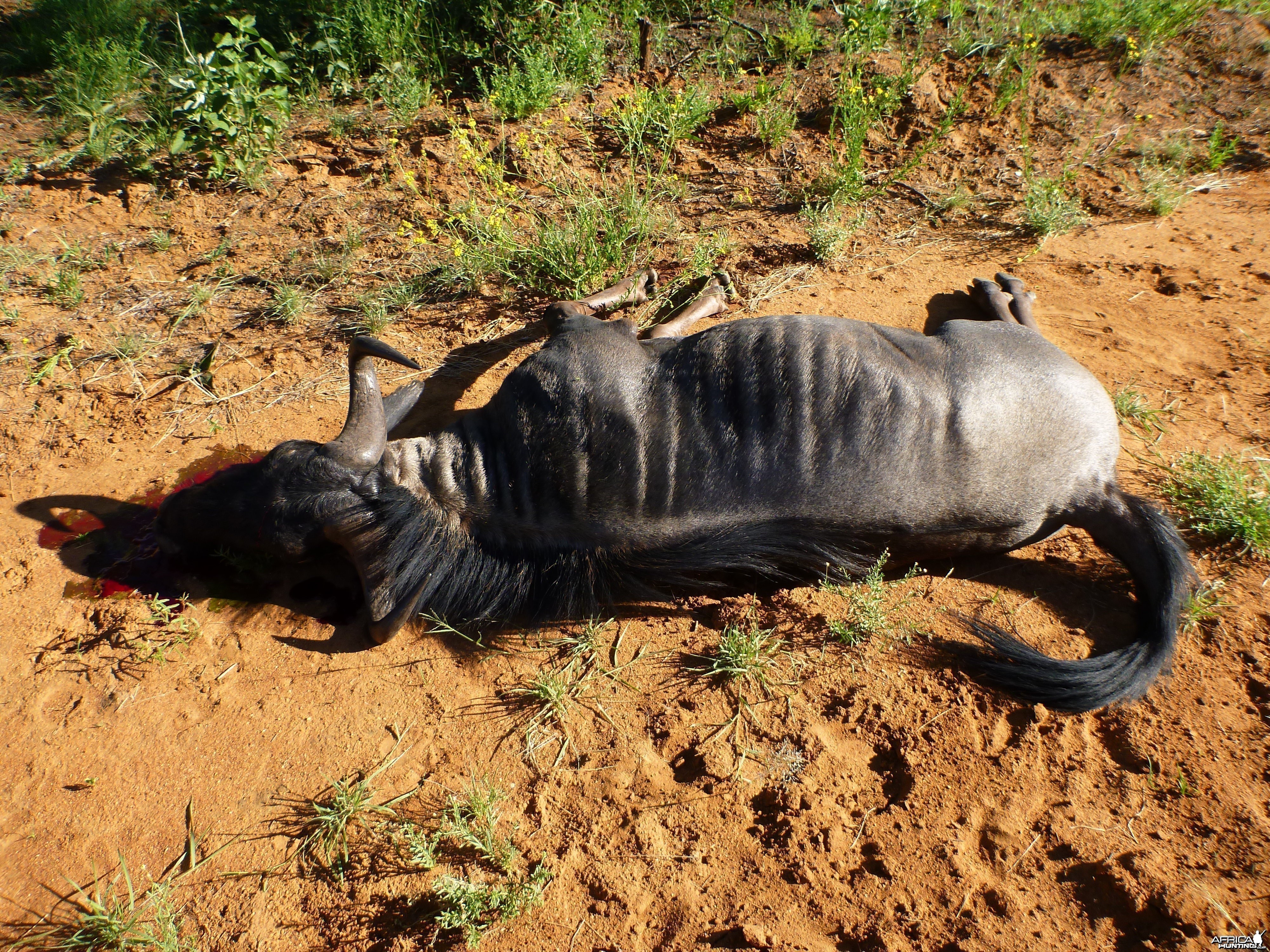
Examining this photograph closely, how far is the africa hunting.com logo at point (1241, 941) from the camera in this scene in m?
2.11

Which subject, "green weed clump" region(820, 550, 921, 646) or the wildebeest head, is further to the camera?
the wildebeest head

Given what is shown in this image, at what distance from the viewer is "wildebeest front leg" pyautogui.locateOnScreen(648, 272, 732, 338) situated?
13.7ft

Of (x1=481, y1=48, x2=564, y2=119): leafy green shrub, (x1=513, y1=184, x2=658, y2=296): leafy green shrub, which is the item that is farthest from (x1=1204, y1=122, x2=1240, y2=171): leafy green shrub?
(x1=481, y1=48, x2=564, y2=119): leafy green shrub

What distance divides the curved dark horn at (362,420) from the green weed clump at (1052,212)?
12.4ft

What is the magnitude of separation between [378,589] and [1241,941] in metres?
3.13

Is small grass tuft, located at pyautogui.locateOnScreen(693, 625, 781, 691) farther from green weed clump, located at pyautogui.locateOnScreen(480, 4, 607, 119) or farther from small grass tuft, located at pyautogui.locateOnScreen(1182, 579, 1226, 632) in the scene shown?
green weed clump, located at pyautogui.locateOnScreen(480, 4, 607, 119)

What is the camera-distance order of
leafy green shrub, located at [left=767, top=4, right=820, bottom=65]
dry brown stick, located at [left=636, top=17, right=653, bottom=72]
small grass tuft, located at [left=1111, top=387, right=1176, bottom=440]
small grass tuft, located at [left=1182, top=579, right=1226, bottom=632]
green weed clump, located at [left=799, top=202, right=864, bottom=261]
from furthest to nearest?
1. dry brown stick, located at [left=636, top=17, right=653, bottom=72]
2. leafy green shrub, located at [left=767, top=4, right=820, bottom=65]
3. green weed clump, located at [left=799, top=202, right=864, bottom=261]
4. small grass tuft, located at [left=1111, top=387, right=1176, bottom=440]
5. small grass tuft, located at [left=1182, top=579, right=1226, bottom=632]

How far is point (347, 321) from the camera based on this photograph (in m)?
4.61

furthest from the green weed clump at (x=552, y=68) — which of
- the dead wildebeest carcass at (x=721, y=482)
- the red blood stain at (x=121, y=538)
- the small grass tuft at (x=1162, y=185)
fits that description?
the small grass tuft at (x=1162, y=185)

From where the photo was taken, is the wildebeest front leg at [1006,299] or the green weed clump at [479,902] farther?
the wildebeest front leg at [1006,299]

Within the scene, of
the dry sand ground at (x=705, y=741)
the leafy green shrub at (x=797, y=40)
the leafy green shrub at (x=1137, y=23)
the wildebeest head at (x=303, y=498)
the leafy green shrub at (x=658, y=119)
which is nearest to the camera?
the dry sand ground at (x=705, y=741)

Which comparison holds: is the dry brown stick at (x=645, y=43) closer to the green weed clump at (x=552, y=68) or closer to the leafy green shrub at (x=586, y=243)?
the green weed clump at (x=552, y=68)

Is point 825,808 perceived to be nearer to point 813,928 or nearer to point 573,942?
point 813,928

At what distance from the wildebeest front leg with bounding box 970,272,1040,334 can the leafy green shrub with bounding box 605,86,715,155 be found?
227 centimetres
